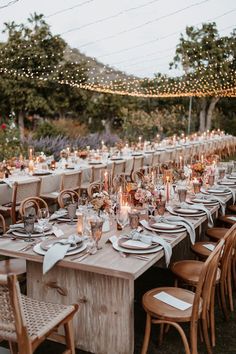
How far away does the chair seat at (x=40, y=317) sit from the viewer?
2.42 m

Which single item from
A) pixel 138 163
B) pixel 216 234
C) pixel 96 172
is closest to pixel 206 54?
pixel 138 163

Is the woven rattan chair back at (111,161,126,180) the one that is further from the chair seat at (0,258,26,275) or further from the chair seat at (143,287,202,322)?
the chair seat at (143,287,202,322)

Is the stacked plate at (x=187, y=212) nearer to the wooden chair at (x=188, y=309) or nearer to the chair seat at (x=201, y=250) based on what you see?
the chair seat at (x=201, y=250)

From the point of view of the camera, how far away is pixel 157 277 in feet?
15.2

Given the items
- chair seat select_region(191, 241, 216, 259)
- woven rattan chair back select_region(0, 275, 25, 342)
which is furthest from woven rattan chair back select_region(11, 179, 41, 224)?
A: woven rattan chair back select_region(0, 275, 25, 342)

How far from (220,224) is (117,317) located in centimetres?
274

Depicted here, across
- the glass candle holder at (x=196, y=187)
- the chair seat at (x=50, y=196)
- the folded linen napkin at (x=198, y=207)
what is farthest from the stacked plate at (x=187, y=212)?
the chair seat at (x=50, y=196)

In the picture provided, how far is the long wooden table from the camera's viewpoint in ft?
9.33

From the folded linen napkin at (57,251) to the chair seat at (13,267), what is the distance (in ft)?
2.06

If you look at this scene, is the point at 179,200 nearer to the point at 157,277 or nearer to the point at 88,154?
the point at 157,277

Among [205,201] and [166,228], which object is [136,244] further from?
[205,201]

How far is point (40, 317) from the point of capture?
258 centimetres

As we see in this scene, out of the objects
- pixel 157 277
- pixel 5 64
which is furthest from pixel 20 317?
pixel 5 64

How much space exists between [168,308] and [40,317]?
0.82 m
